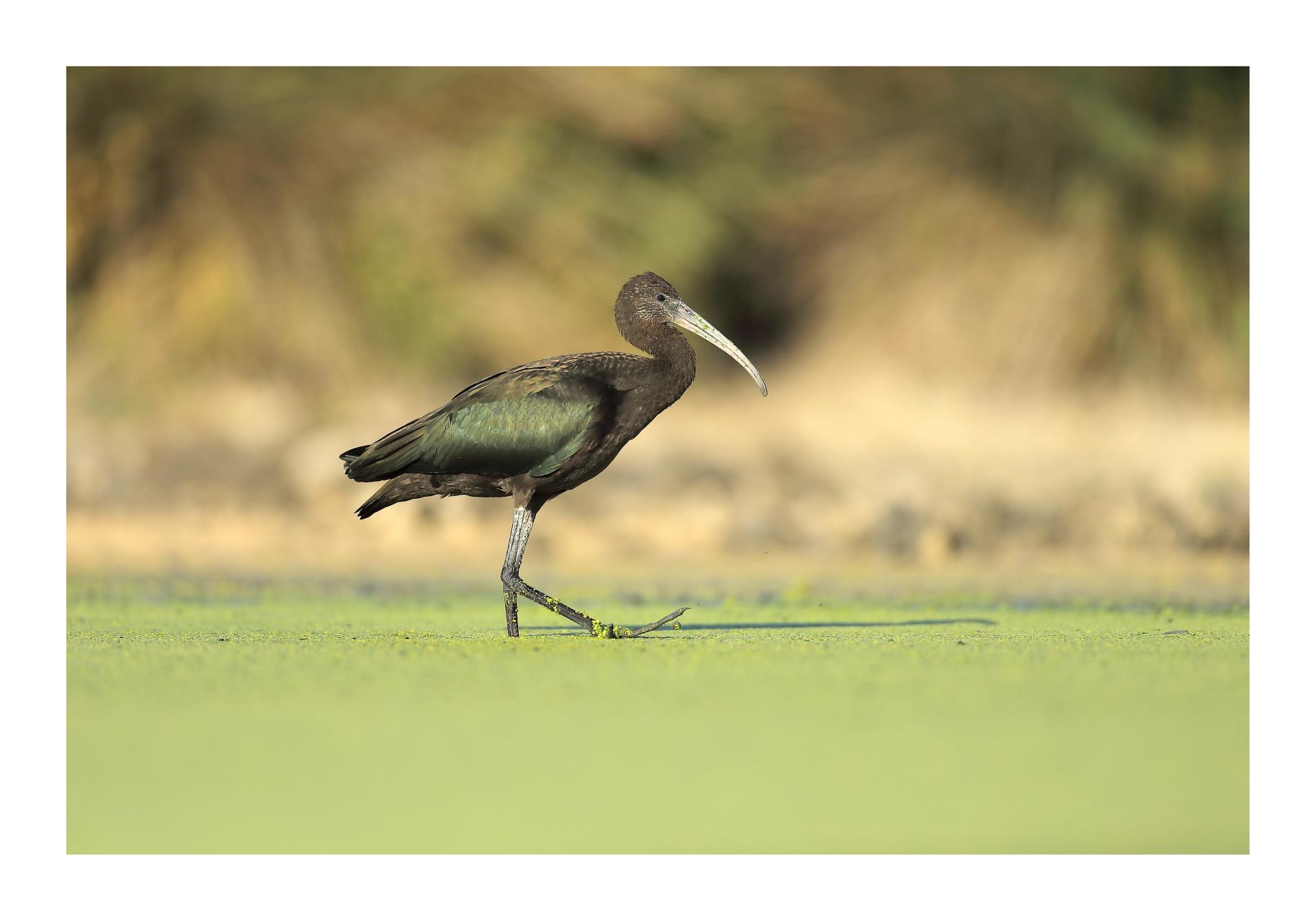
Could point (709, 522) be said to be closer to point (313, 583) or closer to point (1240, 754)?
point (313, 583)

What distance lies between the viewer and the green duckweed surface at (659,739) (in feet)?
15.2

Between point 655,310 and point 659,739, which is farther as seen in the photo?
point 655,310

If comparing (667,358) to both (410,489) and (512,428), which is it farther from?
(410,489)

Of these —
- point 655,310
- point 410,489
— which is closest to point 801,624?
point 655,310

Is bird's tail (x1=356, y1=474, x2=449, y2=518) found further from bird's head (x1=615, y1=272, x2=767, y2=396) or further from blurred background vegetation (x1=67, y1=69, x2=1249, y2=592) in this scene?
blurred background vegetation (x1=67, y1=69, x2=1249, y2=592)

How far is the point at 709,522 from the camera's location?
13.2 meters

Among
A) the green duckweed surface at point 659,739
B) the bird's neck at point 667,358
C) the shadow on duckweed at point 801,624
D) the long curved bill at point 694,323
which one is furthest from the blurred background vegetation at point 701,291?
the green duckweed surface at point 659,739

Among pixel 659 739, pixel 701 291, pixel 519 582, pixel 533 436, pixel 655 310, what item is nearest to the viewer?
pixel 659 739

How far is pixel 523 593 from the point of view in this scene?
26.4 feet

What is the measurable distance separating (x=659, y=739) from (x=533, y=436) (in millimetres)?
2590

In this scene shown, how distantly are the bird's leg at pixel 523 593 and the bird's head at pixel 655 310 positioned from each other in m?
1.06

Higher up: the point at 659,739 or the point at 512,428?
the point at 512,428

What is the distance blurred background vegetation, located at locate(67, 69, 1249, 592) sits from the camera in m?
13.3

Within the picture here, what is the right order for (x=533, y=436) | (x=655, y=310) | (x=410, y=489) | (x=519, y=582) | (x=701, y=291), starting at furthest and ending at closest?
(x=701, y=291), (x=655, y=310), (x=410, y=489), (x=519, y=582), (x=533, y=436)
